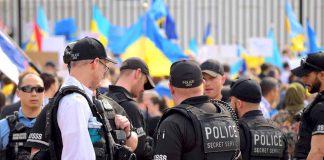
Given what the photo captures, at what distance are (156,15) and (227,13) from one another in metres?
10.7

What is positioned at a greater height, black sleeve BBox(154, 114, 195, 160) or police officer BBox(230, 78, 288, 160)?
black sleeve BBox(154, 114, 195, 160)

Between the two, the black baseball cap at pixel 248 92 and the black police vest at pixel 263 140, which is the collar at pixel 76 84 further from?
the black baseball cap at pixel 248 92

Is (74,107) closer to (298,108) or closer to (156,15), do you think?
(298,108)

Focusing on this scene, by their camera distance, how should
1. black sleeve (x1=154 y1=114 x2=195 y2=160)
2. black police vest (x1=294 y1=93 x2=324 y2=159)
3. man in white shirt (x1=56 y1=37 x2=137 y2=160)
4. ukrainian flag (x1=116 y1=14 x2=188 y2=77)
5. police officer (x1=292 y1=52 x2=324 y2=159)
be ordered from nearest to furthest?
1. man in white shirt (x1=56 y1=37 x2=137 y2=160)
2. black sleeve (x1=154 y1=114 x2=195 y2=160)
3. police officer (x1=292 y1=52 x2=324 y2=159)
4. black police vest (x1=294 y1=93 x2=324 y2=159)
5. ukrainian flag (x1=116 y1=14 x2=188 y2=77)

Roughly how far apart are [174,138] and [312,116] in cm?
149

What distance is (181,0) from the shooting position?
2550 centimetres

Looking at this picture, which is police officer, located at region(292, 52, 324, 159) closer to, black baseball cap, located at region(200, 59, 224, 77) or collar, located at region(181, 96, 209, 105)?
collar, located at region(181, 96, 209, 105)

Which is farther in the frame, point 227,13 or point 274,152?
point 227,13

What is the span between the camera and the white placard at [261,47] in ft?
64.8

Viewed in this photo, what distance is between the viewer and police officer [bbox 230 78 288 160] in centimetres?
756

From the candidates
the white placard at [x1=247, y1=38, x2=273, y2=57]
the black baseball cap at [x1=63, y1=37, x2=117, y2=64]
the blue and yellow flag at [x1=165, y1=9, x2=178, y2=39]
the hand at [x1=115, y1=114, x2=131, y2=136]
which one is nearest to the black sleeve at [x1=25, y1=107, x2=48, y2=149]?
the black baseball cap at [x1=63, y1=37, x2=117, y2=64]

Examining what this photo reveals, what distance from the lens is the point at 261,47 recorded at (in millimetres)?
19922

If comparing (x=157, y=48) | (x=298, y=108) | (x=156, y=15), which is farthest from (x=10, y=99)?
(x=298, y=108)

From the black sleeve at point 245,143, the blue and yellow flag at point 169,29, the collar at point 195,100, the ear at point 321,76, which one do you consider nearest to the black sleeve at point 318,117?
the ear at point 321,76
